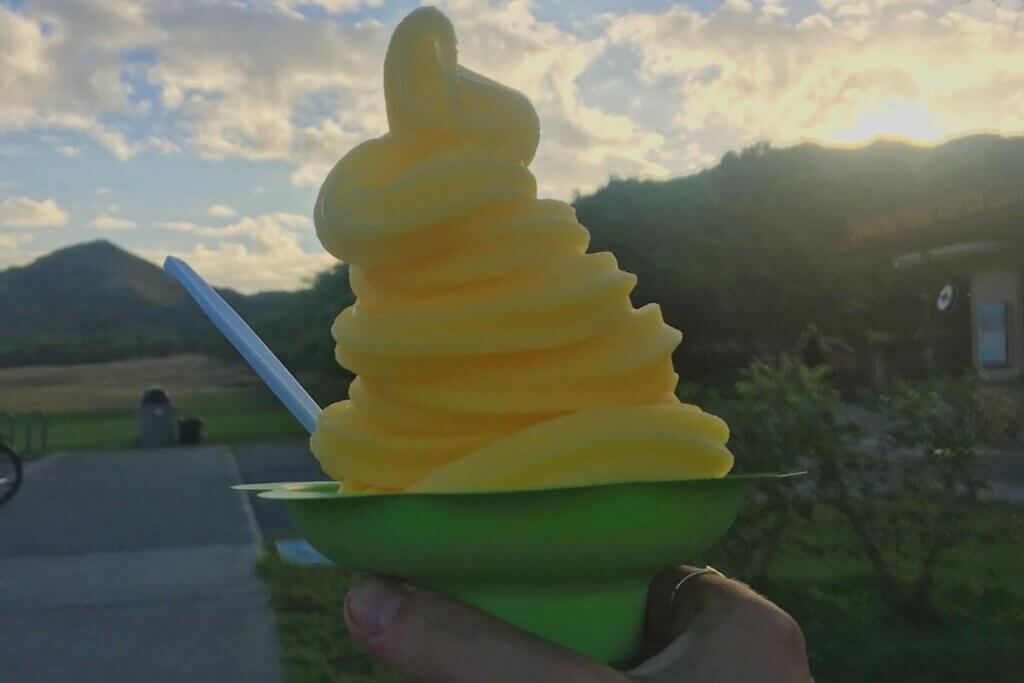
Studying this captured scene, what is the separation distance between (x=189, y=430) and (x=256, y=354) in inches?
827

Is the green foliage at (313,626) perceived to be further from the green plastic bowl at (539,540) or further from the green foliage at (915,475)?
→ the green plastic bowl at (539,540)

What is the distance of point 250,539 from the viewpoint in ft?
29.0

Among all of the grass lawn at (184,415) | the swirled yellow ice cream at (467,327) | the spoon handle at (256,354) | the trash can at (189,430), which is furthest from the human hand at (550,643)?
the trash can at (189,430)

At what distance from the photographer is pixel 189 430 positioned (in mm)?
21422

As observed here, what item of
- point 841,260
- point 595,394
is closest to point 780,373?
point 595,394

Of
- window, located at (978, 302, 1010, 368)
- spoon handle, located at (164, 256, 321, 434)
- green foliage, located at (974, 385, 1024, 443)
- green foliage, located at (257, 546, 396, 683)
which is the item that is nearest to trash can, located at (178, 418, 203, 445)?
green foliage, located at (257, 546, 396, 683)

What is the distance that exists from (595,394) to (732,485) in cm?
20

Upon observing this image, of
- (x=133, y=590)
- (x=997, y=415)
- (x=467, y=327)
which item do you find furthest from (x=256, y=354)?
(x=133, y=590)

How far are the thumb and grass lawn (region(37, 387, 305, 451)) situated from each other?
728 inches

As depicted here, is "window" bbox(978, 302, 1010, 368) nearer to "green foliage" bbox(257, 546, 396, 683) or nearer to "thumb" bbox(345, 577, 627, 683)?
"green foliage" bbox(257, 546, 396, 683)

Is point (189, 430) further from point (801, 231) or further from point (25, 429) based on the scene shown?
point (801, 231)

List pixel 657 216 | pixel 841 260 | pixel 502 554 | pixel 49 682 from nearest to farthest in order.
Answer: pixel 502 554
pixel 49 682
pixel 657 216
pixel 841 260

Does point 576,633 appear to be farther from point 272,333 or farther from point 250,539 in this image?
point 272,333

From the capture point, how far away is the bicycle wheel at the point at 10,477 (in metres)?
11.1
